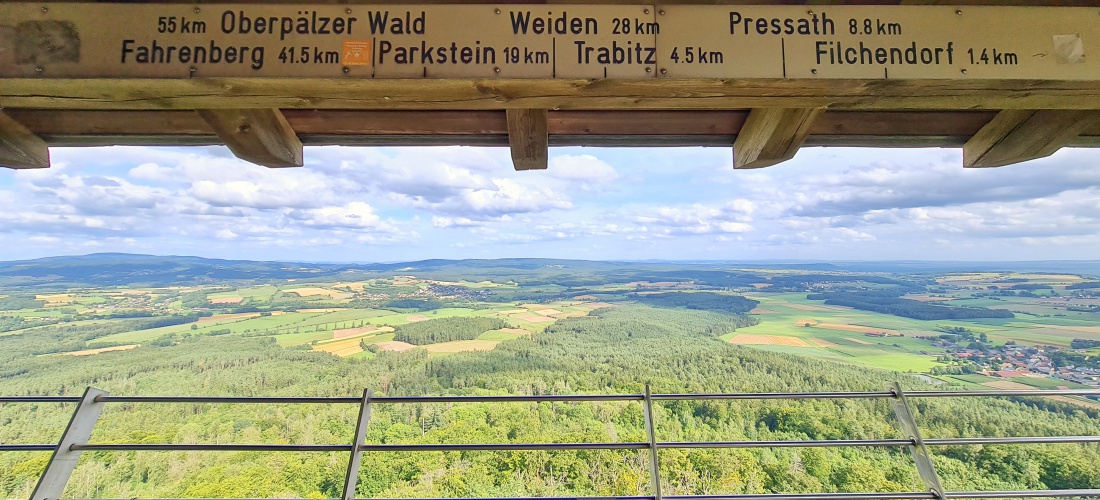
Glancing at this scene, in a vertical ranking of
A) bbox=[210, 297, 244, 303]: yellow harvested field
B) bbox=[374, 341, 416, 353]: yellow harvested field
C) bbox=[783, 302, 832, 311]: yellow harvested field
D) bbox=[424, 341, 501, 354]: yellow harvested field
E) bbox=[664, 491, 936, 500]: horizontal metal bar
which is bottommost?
bbox=[424, 341, 501, 354]: yellow harvested field

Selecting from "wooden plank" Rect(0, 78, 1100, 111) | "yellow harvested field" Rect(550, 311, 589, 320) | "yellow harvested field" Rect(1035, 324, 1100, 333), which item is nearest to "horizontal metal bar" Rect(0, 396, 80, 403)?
"wooden plank" Rect(0, 78, 1100, 111)

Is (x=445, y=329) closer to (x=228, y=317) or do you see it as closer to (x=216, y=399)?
(x=228, y=317)

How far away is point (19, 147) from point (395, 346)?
36.6ft

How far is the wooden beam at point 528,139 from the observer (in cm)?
150

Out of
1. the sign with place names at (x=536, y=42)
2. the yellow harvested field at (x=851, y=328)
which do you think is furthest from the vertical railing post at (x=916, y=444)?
the yellow harvested field at (x=851, y=328)

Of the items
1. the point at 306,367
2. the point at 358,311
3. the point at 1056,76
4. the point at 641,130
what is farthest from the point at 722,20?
the point at 358,311

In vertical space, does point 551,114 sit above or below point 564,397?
above

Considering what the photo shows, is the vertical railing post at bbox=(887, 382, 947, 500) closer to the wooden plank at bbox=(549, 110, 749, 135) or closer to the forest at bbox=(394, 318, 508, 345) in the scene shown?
the wooden plank at bbox=(549, 110, 749, 135)

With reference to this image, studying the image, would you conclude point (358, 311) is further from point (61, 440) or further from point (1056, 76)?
point (1056, 76)

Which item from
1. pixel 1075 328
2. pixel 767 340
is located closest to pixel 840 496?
pixel 767 340

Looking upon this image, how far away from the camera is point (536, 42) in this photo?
1.17 meters

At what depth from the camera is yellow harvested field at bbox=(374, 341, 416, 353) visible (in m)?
11.8

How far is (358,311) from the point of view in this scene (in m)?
17.7

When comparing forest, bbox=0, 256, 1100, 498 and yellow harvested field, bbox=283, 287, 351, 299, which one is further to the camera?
yellow harvested field, bbox=283, 287, 351, 299
